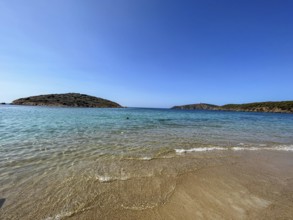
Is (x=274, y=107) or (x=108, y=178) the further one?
(x=274, y=107)

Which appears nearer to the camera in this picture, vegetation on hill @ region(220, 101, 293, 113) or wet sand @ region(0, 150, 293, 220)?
wet sand @ region(0, 150, 293, 220)

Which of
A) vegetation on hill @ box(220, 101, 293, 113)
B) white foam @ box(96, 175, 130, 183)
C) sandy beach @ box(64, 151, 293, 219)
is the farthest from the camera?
vegetation on hill @ box(220, 101, 293, 113)

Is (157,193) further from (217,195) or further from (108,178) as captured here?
(108,178)

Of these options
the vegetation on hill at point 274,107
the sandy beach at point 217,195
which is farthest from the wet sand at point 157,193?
the vegetation on hill at point 274,107

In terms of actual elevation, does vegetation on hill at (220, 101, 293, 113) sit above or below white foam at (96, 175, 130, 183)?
above

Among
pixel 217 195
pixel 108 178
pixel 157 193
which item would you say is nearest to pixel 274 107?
pixel 217 195

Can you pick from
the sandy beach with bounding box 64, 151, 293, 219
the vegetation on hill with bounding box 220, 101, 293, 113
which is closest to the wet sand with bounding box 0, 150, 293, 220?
the sandy beach with bounding box 64, 151, 293, 219

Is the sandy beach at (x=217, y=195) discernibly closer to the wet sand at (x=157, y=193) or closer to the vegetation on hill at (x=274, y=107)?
the wet sand at (x=157, y=193)

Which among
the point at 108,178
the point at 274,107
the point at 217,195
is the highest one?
the point at 274,107

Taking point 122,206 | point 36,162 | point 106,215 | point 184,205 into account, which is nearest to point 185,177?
point 184,205

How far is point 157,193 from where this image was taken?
406 cm

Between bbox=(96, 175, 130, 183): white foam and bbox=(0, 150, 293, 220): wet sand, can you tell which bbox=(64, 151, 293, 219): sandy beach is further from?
bbox=(96, 175, 130, 183): white foam

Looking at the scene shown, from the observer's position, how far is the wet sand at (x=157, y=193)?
3.27 metres

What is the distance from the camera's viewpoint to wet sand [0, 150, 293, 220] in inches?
129
